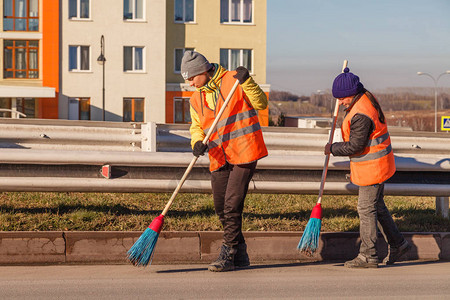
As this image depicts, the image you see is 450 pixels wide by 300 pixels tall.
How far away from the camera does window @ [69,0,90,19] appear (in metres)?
39.7

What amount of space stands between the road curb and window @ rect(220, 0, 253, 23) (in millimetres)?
36809

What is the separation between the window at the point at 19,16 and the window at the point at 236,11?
34.7 ft

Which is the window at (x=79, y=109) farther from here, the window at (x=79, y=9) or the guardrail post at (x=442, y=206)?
the guardrail post at (x=442, y=206)

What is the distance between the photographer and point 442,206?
736 cm

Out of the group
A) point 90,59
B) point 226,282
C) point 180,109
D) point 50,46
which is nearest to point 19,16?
point 50,46

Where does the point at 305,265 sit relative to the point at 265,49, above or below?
below

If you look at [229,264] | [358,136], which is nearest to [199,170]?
[229,264]

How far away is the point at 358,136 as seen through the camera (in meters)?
5.95

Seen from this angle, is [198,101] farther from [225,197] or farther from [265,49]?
[265,49]

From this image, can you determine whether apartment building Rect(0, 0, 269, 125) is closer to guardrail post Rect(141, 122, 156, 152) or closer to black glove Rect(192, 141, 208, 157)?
guardrail post Rect(141, 122, 156, 152)

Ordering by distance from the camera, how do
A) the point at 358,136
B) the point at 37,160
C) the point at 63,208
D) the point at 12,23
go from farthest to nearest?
the point at 12,23
the point at 63,208
the point at 37,160
the point at 358,136

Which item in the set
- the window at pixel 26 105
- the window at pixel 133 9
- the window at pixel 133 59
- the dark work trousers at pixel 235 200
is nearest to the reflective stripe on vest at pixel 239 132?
the dark work trousers at pixel 235 200

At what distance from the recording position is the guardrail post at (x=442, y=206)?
24.1 ft

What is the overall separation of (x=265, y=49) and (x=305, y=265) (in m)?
36.7
